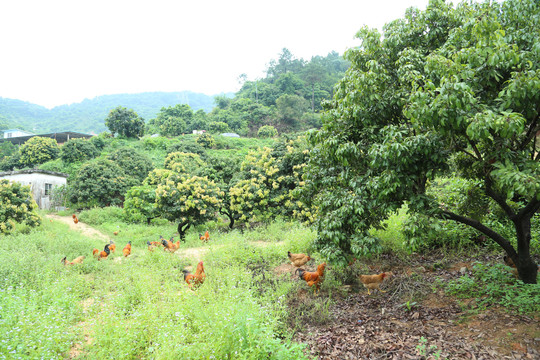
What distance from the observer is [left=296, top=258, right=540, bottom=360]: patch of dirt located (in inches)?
177

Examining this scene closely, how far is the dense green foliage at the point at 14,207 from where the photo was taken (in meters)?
13.2

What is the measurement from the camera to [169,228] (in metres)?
18.9

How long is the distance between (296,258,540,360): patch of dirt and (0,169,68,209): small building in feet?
85.4

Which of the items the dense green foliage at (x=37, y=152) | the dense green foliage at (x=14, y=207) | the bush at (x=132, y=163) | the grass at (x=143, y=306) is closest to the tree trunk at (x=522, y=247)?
the grass at (x=143, y=306)

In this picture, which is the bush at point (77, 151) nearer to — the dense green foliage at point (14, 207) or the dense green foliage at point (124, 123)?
the dense green foliage at point (124, 123)

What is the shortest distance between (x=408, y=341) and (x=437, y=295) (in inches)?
73.3

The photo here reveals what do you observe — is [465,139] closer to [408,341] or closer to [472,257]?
[408,341]

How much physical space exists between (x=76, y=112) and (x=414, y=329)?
394 feet

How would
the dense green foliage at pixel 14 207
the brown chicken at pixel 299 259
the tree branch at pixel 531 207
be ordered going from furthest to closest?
1. the dense green foliage at pixel 14 207
2. the brown chicken at pixel 299 259
3. the tree branch at pixel 531 207

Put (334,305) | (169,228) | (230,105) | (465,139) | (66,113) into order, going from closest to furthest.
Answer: (465,139) → (334,305) → (169,228) → (230,105) → (66,113)

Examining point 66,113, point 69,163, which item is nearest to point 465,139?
point 69,163

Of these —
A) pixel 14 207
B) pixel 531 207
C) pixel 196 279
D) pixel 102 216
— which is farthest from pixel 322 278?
pixel 102 216

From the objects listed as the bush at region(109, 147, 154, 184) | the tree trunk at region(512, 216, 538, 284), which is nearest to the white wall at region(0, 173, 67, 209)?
the bush at region(109, 147, 154, 184)

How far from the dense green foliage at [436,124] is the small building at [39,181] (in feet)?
85.3
